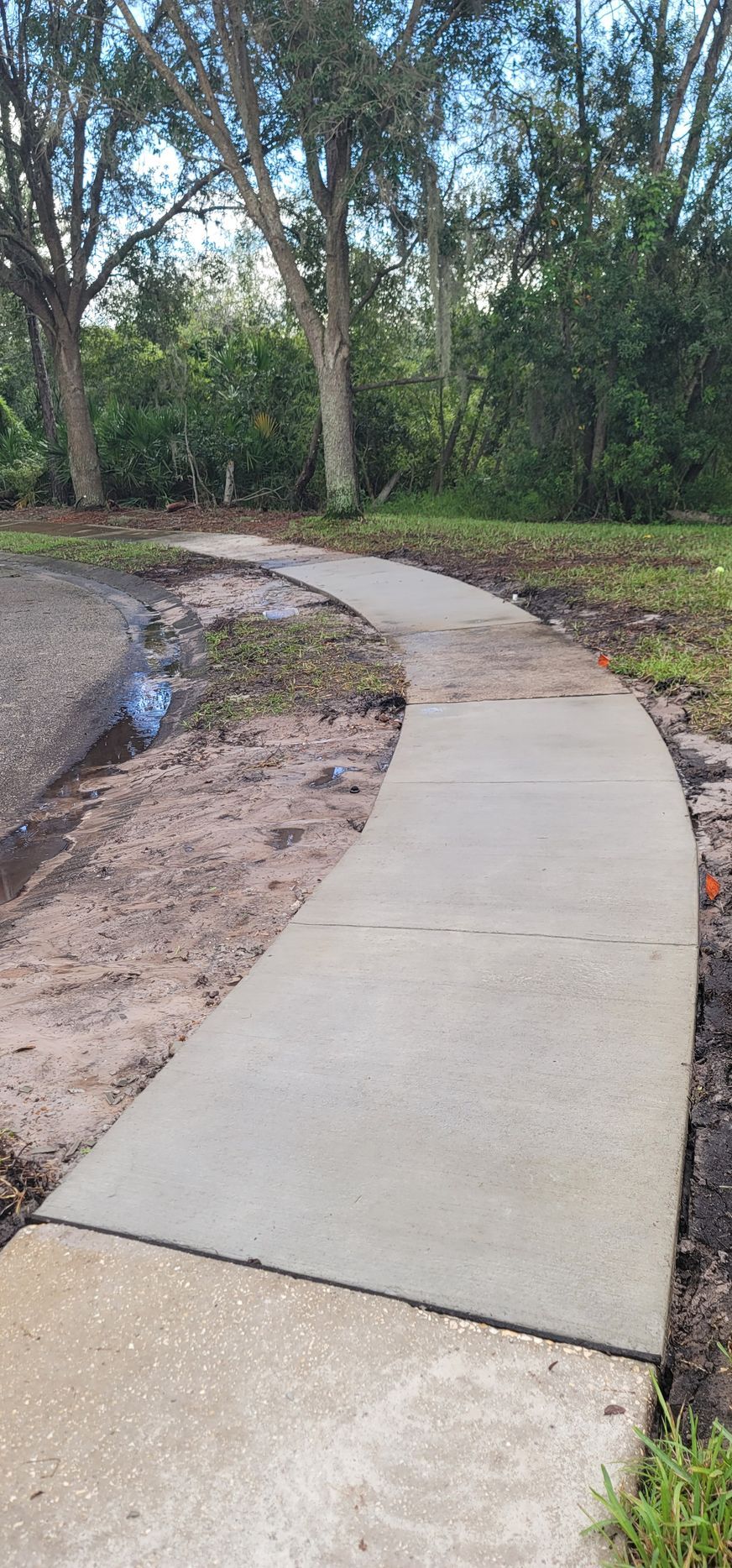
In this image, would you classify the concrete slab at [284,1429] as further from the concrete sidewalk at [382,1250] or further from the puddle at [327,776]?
the puddle at [327,776]

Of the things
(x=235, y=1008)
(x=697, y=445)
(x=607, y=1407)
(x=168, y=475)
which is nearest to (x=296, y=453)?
(x=168, y=475)

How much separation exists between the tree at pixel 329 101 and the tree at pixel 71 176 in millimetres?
973

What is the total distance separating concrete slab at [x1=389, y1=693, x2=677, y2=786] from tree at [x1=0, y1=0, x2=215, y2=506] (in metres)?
15.1

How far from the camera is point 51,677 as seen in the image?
799 cm

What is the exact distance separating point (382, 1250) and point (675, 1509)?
70 centimetres

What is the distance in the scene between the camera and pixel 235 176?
1617 centimetres

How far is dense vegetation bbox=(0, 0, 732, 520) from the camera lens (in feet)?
50.4

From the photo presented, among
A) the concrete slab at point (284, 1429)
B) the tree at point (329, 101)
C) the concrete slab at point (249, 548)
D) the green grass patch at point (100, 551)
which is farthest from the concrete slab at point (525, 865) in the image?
the tree at point (329, 101)

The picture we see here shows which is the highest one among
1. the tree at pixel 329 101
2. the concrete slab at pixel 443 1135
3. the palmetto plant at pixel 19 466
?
the tree at pixel 329 101

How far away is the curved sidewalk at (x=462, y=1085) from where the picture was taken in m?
2.01

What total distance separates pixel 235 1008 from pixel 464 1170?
3.24 ft

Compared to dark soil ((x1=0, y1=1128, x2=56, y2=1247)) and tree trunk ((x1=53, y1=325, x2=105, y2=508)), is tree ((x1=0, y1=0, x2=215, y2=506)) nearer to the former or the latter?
tree trunk ((x1=53, y1=325, x2=105, y2=508))

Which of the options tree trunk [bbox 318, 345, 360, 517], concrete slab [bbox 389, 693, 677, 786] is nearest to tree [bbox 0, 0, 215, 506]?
tree trunk [bbox 318, 345, 360, 517]

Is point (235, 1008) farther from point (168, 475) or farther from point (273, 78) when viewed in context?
point (168, 475)
